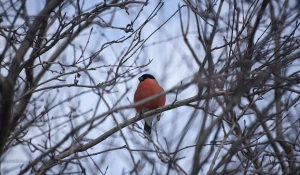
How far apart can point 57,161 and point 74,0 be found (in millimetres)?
1338

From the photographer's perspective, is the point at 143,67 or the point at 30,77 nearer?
the point at 143,67

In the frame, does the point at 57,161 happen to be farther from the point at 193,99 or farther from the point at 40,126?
the point at 40,126

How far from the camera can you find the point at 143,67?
4.40 m

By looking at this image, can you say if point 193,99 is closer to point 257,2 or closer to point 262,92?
point 262,92

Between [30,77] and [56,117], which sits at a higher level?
[30,77]

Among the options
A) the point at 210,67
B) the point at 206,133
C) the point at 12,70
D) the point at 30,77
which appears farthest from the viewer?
the point at 30,77

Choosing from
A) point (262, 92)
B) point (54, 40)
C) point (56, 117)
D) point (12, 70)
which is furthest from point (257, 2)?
point (56, 117)

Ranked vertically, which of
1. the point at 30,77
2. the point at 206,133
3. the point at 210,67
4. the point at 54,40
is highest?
the point at 30,77

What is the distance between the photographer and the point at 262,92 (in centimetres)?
382

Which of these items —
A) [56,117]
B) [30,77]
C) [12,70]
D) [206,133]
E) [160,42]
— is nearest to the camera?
[206,133]

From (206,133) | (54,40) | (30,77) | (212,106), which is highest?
(30,77)

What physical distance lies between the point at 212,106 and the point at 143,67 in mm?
1251

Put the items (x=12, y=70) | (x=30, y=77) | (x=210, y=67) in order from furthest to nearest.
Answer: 1. (x=30, y=77)
2. (x=12, y=70)
3. (x=210, y=67)

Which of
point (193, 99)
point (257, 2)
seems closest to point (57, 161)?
point (193, 99)
